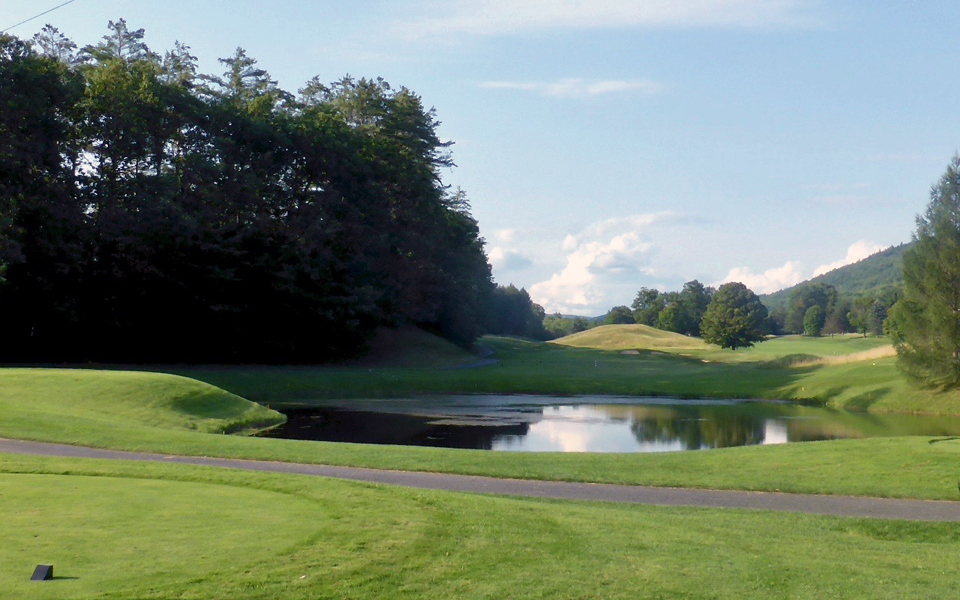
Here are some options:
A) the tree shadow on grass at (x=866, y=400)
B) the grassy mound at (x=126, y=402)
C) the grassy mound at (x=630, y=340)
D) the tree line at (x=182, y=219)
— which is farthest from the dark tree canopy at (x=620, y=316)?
the grassy mound at (x=126, y=402)

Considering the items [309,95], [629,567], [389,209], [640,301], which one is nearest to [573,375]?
[389,209]

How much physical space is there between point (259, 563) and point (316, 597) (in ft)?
2.64

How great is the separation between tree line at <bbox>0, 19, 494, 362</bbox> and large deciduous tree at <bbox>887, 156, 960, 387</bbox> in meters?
30.3

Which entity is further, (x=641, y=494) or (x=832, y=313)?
(x=832, y=313)

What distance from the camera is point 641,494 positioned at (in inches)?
556

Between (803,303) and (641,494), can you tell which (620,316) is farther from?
(641,494)

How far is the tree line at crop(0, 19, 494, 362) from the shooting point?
42.0 m

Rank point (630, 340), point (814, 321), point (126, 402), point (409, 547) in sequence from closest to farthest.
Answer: point (409, 547)
point (126, 402)
point (630, 340)
point (814, 321)

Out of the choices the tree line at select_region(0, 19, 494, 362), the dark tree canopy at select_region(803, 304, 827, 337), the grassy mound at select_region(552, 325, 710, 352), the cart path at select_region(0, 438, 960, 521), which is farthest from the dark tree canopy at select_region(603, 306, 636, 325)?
the cart path at select_region(0, 438, 960, 521)

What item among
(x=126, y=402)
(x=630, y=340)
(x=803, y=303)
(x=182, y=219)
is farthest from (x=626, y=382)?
(x=803, y=303)

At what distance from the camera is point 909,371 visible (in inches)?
1449

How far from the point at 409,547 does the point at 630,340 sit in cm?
9641

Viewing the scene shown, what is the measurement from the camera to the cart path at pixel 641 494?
13.0m

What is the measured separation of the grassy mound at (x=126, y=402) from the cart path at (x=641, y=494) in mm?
6973
